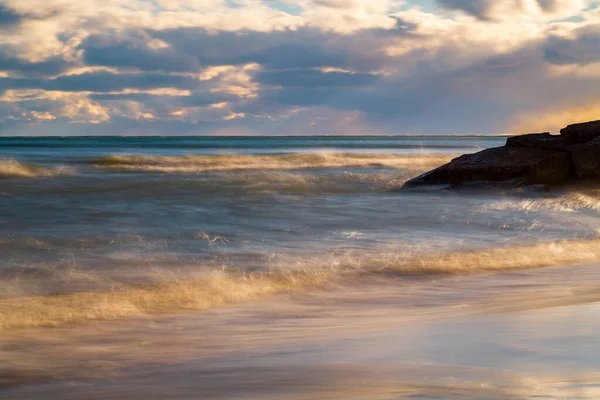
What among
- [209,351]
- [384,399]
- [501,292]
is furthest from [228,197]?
[384,399]

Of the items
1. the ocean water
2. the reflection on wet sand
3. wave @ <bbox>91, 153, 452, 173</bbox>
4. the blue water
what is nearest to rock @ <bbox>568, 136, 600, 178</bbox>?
the blue water

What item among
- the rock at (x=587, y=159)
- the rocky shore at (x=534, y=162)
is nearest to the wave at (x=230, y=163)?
the rocky shore at (x=534, y=162)

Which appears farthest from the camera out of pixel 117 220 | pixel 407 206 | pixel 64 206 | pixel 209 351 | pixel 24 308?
pixel 407 206

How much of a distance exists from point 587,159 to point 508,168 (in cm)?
170

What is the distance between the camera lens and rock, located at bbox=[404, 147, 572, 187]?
15.5m

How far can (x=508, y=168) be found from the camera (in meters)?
15.8

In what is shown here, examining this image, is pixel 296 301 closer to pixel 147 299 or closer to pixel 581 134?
pixel 147 299

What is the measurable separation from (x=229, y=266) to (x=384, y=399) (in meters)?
3.62

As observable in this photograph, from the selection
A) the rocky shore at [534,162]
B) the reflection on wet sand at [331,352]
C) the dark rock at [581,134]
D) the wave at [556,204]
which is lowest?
the reflection on wet sand at [331,352]

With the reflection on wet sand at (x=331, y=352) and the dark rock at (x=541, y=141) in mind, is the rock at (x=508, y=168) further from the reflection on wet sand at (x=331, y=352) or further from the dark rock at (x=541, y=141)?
the reflection on wet sand at (x=331, y=352)

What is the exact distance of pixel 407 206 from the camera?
11711mm

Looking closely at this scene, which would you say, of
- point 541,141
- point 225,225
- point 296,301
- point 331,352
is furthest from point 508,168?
point 331,352

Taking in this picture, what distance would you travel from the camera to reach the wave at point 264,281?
454 cm

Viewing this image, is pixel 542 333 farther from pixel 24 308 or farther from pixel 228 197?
pixel 228 197
